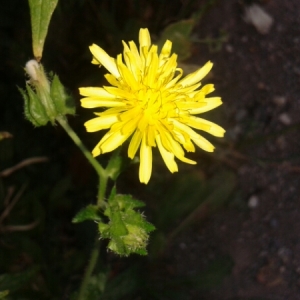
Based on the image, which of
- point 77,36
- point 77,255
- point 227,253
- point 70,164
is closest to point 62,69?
point 77,36

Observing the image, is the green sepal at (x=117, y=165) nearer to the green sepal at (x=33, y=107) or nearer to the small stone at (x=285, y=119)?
the green sepal at (x=33, y=107)

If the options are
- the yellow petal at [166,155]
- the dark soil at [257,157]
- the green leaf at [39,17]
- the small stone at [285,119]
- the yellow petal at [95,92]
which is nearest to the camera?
the green leaf at [39,17]

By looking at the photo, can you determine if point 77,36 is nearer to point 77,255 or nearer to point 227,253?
point 77,255

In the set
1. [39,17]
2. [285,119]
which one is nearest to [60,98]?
[39,17]

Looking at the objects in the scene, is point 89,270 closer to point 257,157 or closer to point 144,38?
point 144,38

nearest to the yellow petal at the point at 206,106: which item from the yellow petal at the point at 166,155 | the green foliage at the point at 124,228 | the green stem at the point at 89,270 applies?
the yellow petal at the point at 166,155

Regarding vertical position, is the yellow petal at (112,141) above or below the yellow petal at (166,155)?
above
